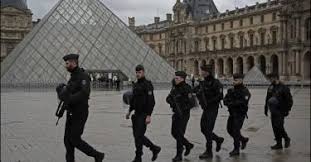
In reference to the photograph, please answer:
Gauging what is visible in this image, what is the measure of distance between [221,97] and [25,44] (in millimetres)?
29682

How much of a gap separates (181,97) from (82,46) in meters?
29.9

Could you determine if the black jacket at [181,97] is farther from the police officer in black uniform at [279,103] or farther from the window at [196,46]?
the window at [196,46]

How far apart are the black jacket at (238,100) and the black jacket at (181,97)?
2.21 ft

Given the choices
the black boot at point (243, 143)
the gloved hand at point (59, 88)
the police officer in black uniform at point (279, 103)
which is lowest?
the black boot at point (243, 143)

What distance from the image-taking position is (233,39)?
255 ft

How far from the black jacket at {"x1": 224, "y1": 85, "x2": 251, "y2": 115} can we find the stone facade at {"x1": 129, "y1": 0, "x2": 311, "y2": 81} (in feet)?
148

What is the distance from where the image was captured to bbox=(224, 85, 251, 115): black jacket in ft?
24.4

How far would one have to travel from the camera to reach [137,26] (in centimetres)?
10544

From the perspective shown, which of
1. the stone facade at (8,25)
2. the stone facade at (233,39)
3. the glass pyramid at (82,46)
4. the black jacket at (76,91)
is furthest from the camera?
the stone facade at (233,39)

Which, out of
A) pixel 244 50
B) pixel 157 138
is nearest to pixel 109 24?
pixel 157 138

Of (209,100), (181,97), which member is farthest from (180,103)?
(209,100)

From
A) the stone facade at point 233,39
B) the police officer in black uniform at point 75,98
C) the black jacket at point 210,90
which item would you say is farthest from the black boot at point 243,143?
the stone facade at point 233,39

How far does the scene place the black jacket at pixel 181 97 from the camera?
23.0 ft

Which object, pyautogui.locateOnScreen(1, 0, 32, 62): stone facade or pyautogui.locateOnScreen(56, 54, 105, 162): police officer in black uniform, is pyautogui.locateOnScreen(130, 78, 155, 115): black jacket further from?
pyautogui.locateOnScreen(1, 0, 32, 62): stone facade
